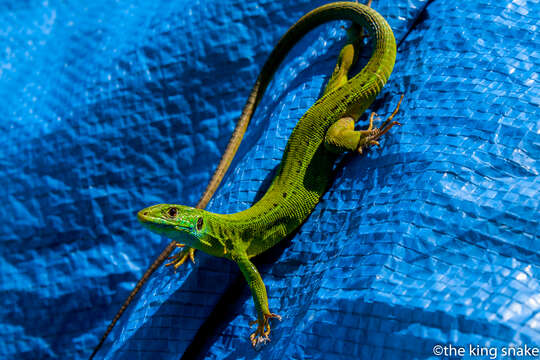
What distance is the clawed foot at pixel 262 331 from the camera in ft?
5.67

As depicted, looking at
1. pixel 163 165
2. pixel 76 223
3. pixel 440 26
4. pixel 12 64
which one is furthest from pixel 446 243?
pixel 12 64

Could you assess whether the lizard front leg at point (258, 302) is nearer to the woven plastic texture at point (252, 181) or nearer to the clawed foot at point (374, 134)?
the woven plastic texture at point (252, 181)

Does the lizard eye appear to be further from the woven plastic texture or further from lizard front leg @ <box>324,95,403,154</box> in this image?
lizard front leg @ <box>324,95,403,154</box>

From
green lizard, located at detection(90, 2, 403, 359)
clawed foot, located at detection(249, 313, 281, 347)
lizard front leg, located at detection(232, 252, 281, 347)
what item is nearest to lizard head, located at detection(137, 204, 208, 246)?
green lizard, located at detection(90, 2, 403, 359)

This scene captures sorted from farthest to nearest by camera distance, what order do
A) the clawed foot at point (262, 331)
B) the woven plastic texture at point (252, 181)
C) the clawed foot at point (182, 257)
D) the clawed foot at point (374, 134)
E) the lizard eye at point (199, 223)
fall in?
the clawed foot at point (182, 257) → the clawed foot at point (374, 134) → the lizard eye at point (199, 223) → the clawed foot at point (262, 331) → the woven plastic texture at point (252, 181)

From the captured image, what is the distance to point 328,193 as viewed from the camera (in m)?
1.99

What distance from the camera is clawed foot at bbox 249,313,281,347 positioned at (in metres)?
1.73

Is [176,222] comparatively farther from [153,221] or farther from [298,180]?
[298,180]

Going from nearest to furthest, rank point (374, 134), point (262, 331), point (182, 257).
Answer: point (262, 331) < point (374, 134) < point (182, 257)

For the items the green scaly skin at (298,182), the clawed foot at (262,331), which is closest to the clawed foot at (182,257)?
the green scaly skin at (298,182)

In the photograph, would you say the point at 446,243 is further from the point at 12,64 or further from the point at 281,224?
the point at 12,64

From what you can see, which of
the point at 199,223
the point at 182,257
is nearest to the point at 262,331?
the point at 199,223

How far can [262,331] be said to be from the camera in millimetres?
1738

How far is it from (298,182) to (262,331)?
56 cm
